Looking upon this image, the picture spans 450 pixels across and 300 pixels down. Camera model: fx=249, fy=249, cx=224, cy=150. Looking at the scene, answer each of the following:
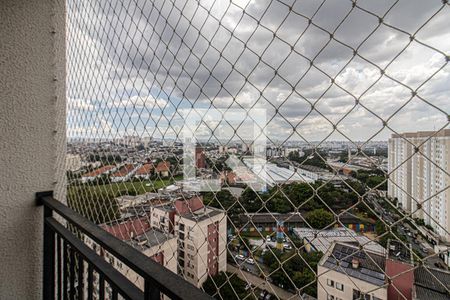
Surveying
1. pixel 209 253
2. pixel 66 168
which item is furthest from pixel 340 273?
pixel 66 168

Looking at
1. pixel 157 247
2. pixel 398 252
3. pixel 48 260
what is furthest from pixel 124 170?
pixel 398 252

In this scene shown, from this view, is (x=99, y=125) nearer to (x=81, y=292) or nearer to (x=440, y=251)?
(x=81, y=292)

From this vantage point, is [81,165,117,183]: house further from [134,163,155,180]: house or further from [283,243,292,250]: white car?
[283,243,292,250]: white car

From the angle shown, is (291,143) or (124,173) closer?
(291,143)

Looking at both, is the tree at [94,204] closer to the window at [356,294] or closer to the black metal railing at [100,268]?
the black metal railing at [100,268]

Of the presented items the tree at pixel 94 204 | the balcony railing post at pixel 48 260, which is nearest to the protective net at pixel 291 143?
the tree at pixel 94 204

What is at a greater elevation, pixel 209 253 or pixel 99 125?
pixel 99 125

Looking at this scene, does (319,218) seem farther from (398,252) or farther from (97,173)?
(97,173)
